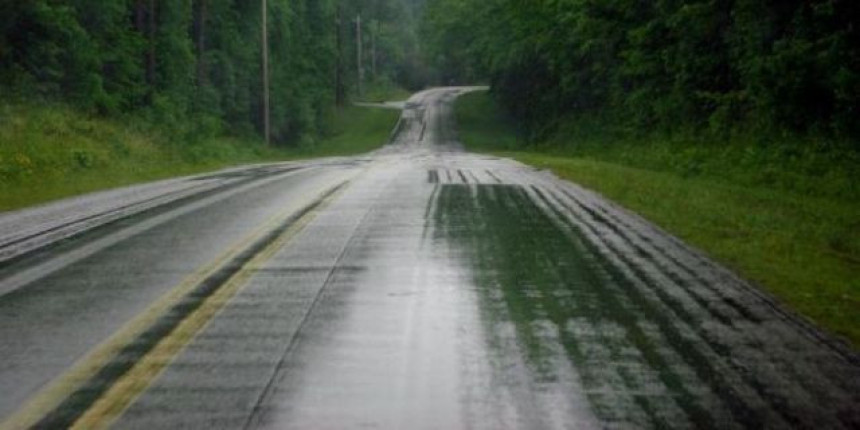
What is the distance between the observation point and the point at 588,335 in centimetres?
663

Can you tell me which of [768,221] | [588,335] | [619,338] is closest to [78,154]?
[768,221]

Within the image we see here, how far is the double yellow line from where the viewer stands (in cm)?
495

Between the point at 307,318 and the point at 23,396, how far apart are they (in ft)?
7.60

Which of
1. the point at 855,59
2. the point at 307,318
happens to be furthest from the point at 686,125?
the point at 307,318

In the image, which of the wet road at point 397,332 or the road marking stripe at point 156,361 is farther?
the wet road at point 397,332

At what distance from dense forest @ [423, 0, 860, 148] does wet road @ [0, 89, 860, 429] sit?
12.1 metres

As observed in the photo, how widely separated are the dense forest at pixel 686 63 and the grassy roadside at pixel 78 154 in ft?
49.6

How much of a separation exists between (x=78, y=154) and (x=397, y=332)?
21926 millimetres

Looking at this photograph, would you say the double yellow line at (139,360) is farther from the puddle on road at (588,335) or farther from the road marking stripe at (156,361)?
the puddle on road at (588,335)

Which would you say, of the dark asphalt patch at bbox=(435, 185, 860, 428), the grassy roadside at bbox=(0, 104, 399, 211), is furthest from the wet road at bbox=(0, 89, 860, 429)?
the grassy roadside at bbox=(0, 104, 399, 211)

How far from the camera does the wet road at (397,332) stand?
16.5ft

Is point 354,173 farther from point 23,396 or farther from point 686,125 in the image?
point 23,396

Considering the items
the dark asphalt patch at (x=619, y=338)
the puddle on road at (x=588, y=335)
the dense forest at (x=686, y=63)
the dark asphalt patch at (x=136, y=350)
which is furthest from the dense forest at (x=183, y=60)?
the dark asphalt patch at (x=619, y=338)

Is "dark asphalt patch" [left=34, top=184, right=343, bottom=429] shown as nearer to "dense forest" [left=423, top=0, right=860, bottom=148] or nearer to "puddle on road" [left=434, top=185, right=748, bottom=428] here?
"puddle on road" [left=434, top=185, right=748, bottom=428]
